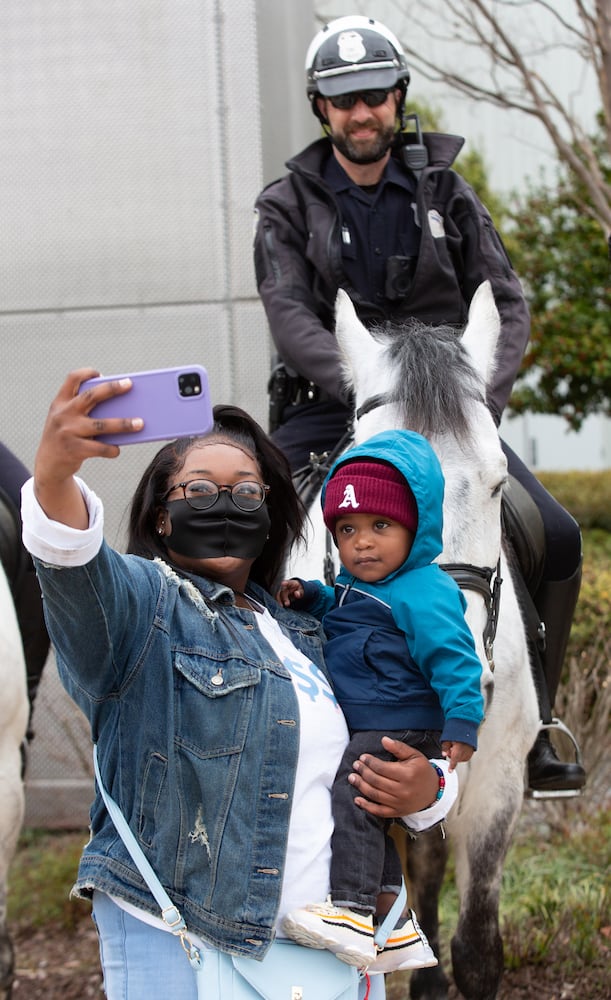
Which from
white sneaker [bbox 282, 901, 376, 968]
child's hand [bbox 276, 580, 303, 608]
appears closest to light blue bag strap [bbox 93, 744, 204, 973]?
white sneaker [bbox 282, 901, 376, 968]

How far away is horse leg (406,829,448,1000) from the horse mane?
6.11 ft

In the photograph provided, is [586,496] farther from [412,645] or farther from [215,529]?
[215,529]

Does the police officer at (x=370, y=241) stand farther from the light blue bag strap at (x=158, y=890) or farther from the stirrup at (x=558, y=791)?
the light blue bag strap at (x=158, y=890)

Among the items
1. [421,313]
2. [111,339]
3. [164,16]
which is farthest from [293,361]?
[164,16]

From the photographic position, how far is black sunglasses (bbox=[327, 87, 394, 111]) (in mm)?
4219

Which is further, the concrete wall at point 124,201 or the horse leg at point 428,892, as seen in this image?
the concrete wall at point 124,201

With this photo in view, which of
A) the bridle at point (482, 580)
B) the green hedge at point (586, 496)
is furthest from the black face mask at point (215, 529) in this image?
the green hedge at point (586, 496)

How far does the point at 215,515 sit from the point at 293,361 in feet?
6.43

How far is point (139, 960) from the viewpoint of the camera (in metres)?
2.04

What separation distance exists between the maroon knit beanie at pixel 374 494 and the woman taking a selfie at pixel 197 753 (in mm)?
252

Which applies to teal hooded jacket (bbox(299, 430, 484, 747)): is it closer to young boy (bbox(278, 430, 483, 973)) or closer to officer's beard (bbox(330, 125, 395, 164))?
young boy (bbox(278, 430, 483, 973))

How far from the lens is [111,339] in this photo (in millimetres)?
6828

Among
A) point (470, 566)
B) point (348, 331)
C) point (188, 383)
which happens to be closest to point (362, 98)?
point (348, 331)

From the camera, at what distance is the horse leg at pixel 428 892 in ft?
14.1
